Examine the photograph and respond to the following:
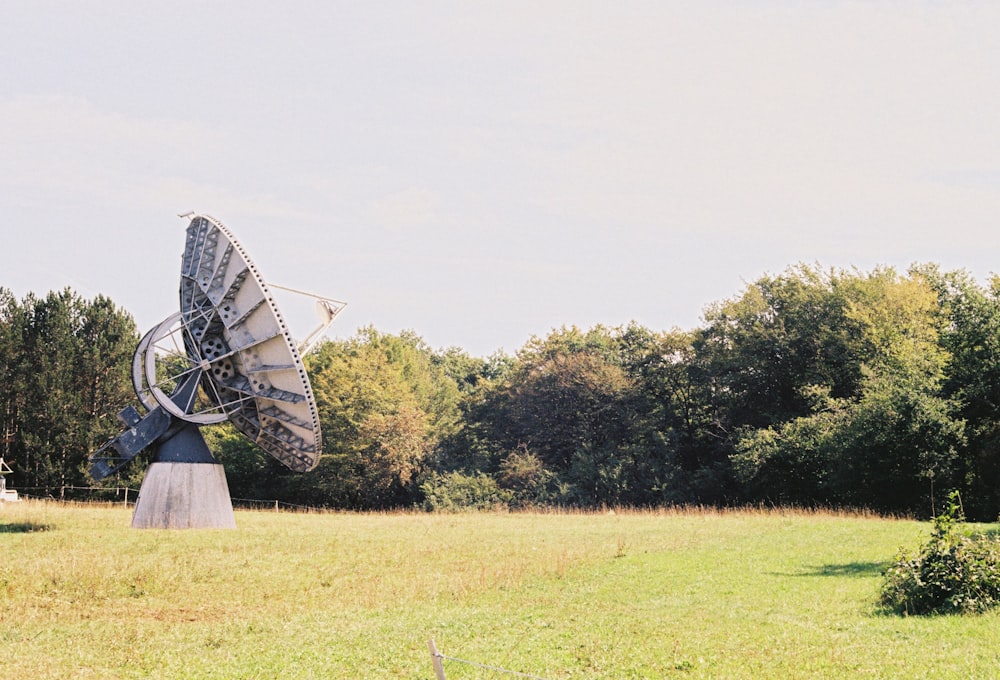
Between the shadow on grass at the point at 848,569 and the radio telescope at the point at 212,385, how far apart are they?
17668 mm

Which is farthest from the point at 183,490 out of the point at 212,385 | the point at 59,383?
the point at 59,383

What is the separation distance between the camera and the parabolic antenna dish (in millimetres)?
34219

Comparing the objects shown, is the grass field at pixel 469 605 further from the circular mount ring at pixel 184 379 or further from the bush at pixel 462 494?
the bush at pixel 462 494

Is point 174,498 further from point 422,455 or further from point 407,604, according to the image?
point 422,455

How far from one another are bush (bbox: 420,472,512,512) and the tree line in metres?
0.15

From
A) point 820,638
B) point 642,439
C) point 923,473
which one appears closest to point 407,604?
point 820,638

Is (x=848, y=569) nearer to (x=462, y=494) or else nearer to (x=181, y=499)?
(x=181, y=499)

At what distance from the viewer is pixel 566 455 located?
228 ft

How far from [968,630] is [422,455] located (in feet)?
181

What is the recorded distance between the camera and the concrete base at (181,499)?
34844 mm

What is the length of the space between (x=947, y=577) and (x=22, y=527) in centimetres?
3046

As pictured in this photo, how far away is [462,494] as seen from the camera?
6462cm

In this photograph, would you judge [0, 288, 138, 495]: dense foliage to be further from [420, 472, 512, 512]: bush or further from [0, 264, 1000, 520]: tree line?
[420, 472, 512, 512]: bush

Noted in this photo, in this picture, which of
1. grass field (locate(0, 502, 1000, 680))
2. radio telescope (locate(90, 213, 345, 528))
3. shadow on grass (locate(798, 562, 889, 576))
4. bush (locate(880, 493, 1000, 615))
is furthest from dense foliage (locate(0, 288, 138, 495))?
bush (locate(880, 493, 1000, 615))
